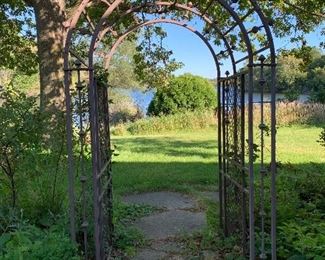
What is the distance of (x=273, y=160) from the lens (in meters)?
3.13

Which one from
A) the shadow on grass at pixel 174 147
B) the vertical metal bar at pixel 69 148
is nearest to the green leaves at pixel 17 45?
the shadow on grass at pixel 174 147

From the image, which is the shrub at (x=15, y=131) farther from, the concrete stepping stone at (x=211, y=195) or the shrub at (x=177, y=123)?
the shrub at (x=177, y=123)

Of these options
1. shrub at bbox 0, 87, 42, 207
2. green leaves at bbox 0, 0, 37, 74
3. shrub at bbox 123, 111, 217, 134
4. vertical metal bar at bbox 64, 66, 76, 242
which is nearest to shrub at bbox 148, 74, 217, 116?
shrub at bbox 123, 111, 217, 134

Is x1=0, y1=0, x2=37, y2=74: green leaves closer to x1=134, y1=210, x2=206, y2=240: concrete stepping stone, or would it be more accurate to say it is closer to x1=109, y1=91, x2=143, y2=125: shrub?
x1=134, y1=210, x2=206, y2=240: concrete stepping stone

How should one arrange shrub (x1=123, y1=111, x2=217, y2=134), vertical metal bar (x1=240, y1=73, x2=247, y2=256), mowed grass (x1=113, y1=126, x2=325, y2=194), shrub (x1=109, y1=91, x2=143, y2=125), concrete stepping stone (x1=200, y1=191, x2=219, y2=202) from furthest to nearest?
shrub (x1=109, y1=91, x2=143, y2=125) < shrub (x1=123, y1=111, x2=217, y2=134) < mowed grass (x1=113, y1=126, x2=325, y2=194) < concrete stepping stone (x1=200, y1=191, x2=219, y2=202) < vertical metal bar (x1=240, y1=73, x2=247, y2=256)

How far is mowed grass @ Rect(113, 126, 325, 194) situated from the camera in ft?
24.9

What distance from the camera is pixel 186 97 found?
20.7 meters

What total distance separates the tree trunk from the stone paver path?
2.77 meters

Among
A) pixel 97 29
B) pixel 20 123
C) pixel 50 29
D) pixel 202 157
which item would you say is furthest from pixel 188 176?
pixel 97 29

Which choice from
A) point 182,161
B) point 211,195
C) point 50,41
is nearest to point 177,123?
point 182,161

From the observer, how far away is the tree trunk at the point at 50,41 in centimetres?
830

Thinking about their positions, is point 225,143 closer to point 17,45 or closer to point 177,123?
point 17,45

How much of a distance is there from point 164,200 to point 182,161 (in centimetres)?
354

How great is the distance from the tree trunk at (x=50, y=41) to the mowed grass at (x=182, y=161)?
1731 mm
